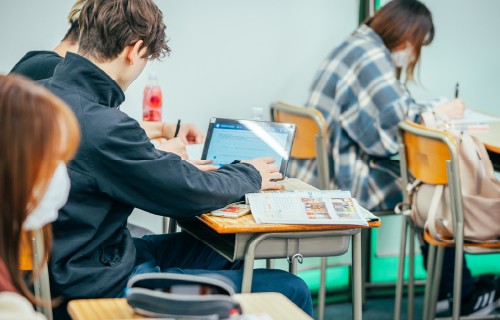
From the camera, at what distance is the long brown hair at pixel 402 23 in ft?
8.68

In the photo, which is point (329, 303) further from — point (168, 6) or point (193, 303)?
point (193, 303)

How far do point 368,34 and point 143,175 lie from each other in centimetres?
173

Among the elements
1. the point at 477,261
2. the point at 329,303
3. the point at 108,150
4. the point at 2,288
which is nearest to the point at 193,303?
the point at 2,288

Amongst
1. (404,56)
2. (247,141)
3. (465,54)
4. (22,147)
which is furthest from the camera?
(465,54)

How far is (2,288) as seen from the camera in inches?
24.1

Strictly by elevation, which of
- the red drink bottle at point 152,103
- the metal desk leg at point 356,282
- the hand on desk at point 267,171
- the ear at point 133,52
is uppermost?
the ear at point 133,52

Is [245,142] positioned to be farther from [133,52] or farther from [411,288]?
[411,288]

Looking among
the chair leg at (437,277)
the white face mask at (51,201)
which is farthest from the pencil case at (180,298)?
the chair leg at (437,277)

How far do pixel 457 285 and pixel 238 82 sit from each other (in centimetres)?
140

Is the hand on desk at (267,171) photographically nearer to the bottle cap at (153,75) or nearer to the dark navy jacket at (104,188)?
the dark navy jacket at (104,188)

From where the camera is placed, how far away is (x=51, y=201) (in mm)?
818

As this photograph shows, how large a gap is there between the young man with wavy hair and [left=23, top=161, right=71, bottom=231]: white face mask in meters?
0.36

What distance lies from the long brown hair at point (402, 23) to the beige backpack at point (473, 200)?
78cm

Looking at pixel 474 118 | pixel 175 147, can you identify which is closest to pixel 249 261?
pixel 175 147
